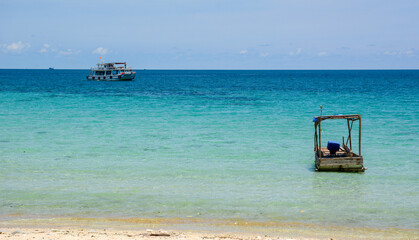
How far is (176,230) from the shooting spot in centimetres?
1133

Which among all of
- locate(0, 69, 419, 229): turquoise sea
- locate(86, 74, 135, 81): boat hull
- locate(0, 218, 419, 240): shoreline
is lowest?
locate(0, 218, 419, 240): shoreline

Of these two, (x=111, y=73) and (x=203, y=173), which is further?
(x=111, y=73)

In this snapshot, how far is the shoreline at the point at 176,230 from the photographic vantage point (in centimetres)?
1064

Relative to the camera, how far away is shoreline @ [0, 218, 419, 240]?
10.6 metres

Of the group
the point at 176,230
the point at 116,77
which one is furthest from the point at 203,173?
the point at 116,77

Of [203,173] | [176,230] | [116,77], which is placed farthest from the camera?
[116,77]

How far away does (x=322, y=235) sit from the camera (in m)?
11.1

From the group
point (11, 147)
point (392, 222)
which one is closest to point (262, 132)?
point (11, 147)

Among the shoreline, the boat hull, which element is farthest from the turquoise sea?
the boat hull

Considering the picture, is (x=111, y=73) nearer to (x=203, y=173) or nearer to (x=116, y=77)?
(x=116, y=77)

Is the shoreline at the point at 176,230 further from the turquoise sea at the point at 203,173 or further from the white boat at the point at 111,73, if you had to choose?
the white boat at the point at 111,73

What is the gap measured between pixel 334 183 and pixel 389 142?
374 inches

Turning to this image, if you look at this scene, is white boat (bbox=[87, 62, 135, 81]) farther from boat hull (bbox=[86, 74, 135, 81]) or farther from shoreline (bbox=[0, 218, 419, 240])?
shoreline (bbox=[0, 218, 419, 240])

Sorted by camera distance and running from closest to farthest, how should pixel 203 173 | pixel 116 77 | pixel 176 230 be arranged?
1. pixel 176 230
2. pixel 203 173
3. pixel 116 77
